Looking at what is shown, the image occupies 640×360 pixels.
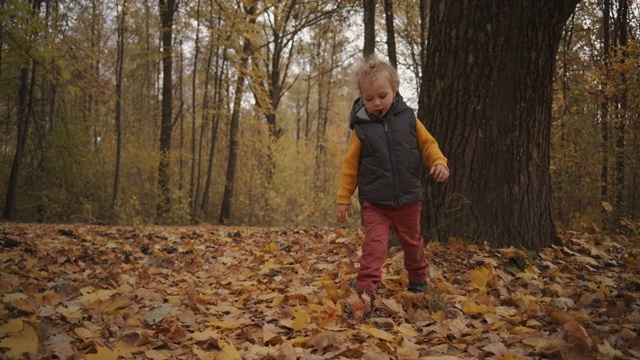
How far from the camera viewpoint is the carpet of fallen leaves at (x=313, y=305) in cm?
207

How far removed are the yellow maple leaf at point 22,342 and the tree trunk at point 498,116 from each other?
125 inches

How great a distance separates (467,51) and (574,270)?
2.07 m

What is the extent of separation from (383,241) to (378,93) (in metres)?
0.99

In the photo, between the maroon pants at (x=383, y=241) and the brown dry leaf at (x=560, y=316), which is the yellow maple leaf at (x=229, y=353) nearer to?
the maroon pants at (x=383, y=241)

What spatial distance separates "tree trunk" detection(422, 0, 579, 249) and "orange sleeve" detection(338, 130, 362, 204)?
1.31 m

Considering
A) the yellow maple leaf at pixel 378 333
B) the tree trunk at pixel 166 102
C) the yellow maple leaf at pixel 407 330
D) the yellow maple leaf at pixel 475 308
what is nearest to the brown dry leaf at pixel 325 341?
the yellow maple leaf at pixel 378 333

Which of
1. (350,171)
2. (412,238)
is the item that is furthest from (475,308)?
(350,171)

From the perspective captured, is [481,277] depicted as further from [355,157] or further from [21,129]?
[21,129]

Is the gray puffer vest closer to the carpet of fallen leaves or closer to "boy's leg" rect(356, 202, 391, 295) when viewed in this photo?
"boy's leg" rect(356, 202, 391, 295)

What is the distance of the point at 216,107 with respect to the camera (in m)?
16.7

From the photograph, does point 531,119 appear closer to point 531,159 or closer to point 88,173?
point 531,159

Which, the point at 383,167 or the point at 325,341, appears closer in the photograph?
the point at 325,341

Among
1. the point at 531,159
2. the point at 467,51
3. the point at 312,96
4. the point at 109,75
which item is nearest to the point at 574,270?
the point at 531,159

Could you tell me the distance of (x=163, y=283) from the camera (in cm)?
372
